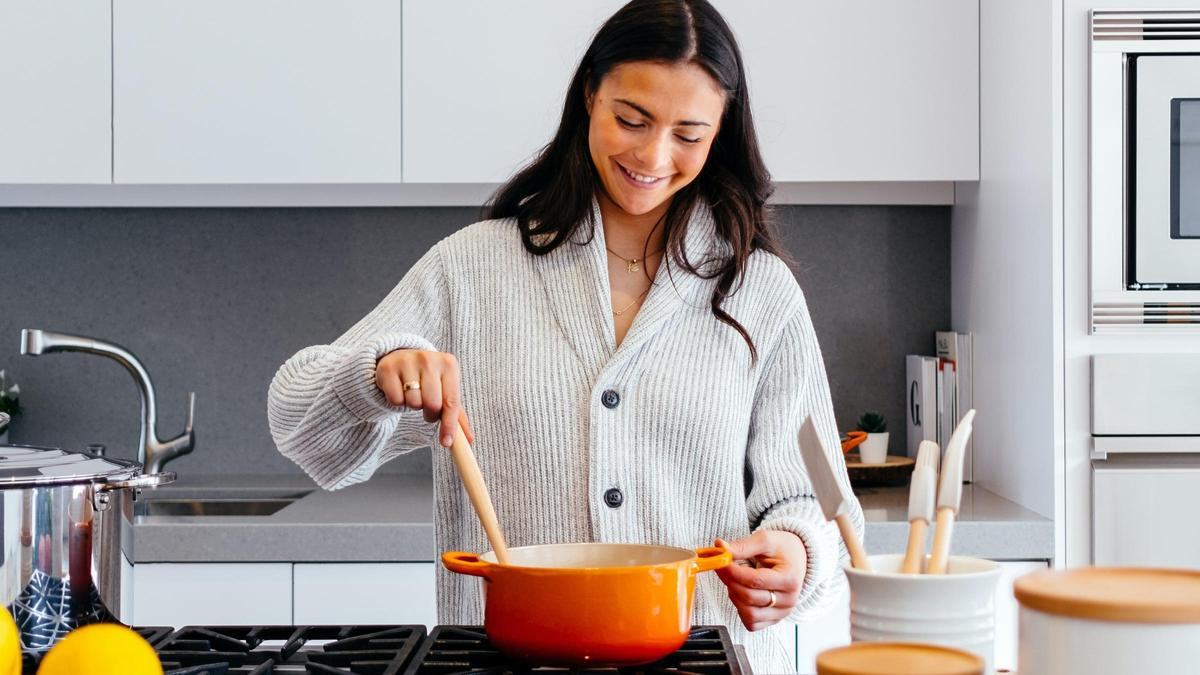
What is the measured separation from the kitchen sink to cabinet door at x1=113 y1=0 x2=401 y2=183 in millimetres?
648

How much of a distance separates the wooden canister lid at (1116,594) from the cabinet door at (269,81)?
5.85 ft

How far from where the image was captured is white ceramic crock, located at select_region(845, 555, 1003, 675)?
618mm

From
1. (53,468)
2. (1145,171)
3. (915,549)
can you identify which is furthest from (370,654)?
(1145,171)

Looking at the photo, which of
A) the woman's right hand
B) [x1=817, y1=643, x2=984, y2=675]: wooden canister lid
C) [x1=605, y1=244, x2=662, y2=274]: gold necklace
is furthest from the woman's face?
[x1=817, y1=643, x2=984, y2=675]: wooden canister lid

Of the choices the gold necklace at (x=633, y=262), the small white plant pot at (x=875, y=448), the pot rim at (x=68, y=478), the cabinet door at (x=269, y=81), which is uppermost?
the cabinet door at (x=269, y=81)

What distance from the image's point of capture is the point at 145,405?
2.31 metres

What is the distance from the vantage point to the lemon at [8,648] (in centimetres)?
67

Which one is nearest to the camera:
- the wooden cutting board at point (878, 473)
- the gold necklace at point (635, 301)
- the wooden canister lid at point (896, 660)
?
the wooden canister lid at point (896, 660)

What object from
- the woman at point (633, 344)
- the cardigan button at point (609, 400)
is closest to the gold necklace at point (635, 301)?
the woman at point (633, 344)

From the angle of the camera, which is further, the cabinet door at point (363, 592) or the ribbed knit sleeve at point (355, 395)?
the cabinet door at point (363, 592)

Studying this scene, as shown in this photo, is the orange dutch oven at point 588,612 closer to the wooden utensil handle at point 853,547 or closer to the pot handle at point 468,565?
the pot handle at point 468,565

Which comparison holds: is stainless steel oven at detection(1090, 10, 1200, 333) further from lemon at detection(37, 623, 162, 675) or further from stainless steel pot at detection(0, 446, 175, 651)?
lemon at detection(37, 623, 162, 675)

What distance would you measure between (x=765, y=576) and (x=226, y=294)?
1.79 metres

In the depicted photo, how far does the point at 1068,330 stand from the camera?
6.34ft
